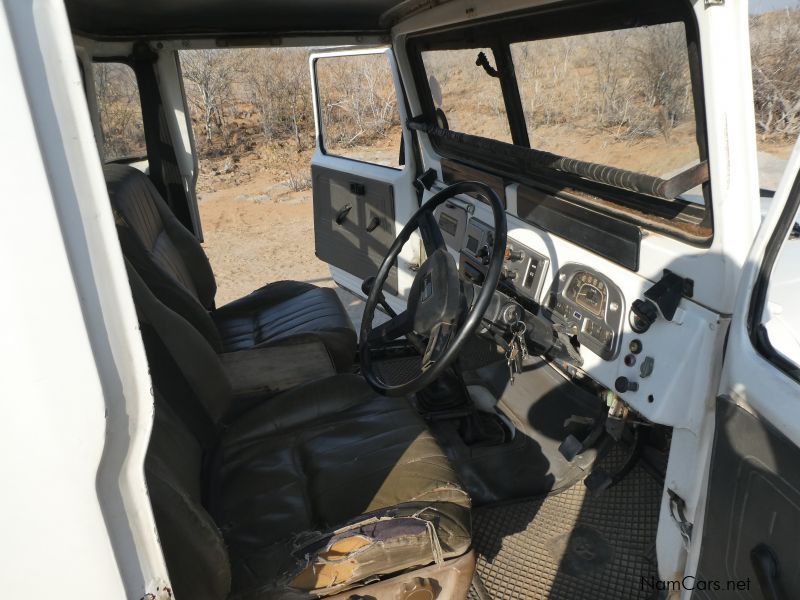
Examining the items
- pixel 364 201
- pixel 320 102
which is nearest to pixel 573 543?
pixel 364 201

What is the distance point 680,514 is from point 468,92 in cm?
184

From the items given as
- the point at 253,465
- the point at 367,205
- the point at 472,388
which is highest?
the point at 367,205

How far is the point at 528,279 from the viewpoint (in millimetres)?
2076

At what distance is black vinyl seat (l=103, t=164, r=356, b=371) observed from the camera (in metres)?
2.09

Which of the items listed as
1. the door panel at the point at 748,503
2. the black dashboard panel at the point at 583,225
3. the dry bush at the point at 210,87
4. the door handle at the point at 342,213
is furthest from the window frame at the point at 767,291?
the dry bush at the point at 210,87

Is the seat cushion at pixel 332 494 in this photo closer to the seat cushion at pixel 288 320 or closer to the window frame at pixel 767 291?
the seat cushion at pixel 288 320

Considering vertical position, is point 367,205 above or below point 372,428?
above

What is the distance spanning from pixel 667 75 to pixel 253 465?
1.58 m

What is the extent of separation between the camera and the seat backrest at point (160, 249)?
78.0 inches

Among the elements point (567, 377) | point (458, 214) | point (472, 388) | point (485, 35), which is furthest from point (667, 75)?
point (472, 388)

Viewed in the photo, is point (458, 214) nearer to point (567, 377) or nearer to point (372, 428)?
point (567, 377)

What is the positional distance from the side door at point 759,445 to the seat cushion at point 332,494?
602 millimetres

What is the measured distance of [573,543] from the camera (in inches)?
82.2

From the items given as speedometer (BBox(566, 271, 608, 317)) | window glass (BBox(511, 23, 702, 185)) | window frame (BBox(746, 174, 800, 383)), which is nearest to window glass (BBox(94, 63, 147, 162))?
window glass (BBox(511, 23, 702, 185))
